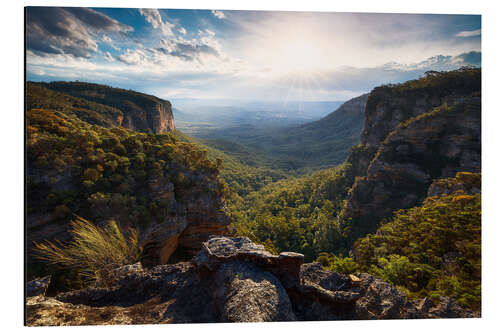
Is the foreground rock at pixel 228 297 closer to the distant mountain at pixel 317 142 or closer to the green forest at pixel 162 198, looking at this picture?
the green forest at pixel 162 198

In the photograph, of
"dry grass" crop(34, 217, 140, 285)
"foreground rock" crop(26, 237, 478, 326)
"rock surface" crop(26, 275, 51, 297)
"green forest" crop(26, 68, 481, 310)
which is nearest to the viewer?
"foreground rock" crop(26, 237, 478, 326)

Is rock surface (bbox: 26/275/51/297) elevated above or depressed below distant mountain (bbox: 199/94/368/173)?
below

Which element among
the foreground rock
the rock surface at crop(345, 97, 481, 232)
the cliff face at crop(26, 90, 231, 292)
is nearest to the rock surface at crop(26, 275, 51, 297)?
the foreground rock

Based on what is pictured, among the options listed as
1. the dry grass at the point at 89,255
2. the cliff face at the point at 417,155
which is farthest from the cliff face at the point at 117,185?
the cliff face at the point at 417,155

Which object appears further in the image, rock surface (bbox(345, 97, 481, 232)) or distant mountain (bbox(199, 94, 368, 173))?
distant mountain (bbox(199, 94, 368, 173))

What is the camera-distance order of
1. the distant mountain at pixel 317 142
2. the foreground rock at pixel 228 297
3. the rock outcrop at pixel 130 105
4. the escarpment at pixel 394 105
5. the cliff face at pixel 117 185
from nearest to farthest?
1. the foreground rock at pixel 228 297
2. the cliff face at pixel 117 185
3. the escarpment at pixel 394 105
4. the rock outcrop at pixel 130 105
5. the distant mountain at pixel 317 142

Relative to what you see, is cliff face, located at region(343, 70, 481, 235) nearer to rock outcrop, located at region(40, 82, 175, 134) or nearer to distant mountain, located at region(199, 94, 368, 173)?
rock outcrop, located at region(40, 82, 175, 134)

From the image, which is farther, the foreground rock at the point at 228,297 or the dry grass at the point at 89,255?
the dry grass at the point at 89,255

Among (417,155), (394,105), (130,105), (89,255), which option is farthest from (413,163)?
(130,105)
